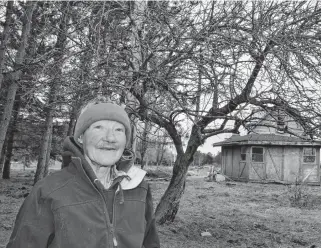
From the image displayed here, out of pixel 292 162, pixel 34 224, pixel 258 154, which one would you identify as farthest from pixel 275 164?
pixel 34 224

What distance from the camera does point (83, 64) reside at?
4840 millimetres

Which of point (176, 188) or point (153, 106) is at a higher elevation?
point (153, 106)

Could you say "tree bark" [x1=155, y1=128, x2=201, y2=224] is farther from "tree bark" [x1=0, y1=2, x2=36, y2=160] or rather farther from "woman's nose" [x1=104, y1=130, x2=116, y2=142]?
"woman's nose" [x1=104, y1=130, x2=116, y2=142]

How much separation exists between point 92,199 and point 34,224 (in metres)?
0.35

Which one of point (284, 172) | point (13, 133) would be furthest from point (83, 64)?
point (284, 172)

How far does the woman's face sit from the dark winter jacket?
11cm

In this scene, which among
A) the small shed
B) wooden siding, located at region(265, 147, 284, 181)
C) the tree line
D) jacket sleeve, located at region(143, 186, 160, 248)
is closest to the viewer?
jacket sleeve, located at region(143, 186, 160, 248)

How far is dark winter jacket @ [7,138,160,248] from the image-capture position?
1.87 meters

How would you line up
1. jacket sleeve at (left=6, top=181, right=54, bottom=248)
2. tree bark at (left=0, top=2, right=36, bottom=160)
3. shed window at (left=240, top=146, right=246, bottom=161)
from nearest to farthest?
jacket sleeve at (left=6, top=181, right=54, bottom=248)
tree bark at (left=0, top=2, right=36, bottom=160)
shed window at (left=240, top=146, right=246, bottom=161)

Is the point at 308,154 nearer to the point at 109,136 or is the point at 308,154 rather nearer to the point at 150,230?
the point at 150,230

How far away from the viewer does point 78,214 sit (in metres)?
1.93

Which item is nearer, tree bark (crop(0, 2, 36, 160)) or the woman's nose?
the woman's nose

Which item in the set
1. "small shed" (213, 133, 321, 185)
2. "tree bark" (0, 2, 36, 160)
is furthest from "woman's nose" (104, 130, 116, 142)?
"small shed" (213, 133, 321, 185)

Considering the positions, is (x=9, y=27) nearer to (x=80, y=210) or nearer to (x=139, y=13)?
(x=139, y=13)
